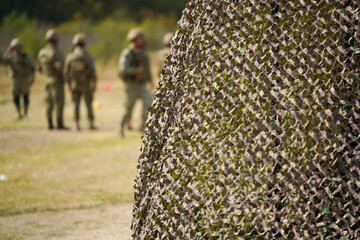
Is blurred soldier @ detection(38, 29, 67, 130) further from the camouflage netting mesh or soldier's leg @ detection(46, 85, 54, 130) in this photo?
the camouflage netting mesh

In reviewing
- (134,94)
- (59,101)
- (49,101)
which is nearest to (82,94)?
(59,101)

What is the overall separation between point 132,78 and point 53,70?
2260mm

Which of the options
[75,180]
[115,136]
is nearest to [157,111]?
[75,180]

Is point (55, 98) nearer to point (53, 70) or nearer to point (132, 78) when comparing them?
point (53, 70)

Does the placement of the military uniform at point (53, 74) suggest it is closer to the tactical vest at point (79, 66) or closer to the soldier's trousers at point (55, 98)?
the soldier's trousers at point (55, 98)

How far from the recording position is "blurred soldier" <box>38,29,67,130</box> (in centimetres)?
1612

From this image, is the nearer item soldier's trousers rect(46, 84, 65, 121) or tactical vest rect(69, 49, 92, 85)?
tactical vest rect(69, 49, 92, 85)

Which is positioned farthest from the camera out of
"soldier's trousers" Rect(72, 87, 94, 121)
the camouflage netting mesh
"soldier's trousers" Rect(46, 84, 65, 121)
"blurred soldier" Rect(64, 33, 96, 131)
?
"soldier's trousers" Rect(46, 84, 65, 121)

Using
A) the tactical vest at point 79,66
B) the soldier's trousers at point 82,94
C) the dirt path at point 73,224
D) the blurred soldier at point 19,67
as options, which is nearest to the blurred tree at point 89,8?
the blurred soldier at point 19,67

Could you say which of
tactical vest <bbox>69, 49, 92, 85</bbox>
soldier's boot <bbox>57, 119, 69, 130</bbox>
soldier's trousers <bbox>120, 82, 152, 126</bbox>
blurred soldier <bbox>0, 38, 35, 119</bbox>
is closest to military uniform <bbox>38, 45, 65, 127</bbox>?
soldier's boot <bbox>57, 119, 69, 130</bbox>

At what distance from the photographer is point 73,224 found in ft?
24.8

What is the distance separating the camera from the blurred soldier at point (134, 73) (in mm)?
14672

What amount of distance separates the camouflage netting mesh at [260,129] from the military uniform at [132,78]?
9266 mm

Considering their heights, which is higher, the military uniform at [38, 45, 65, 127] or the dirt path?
the military uniform at [38, 45, 65, 127]
